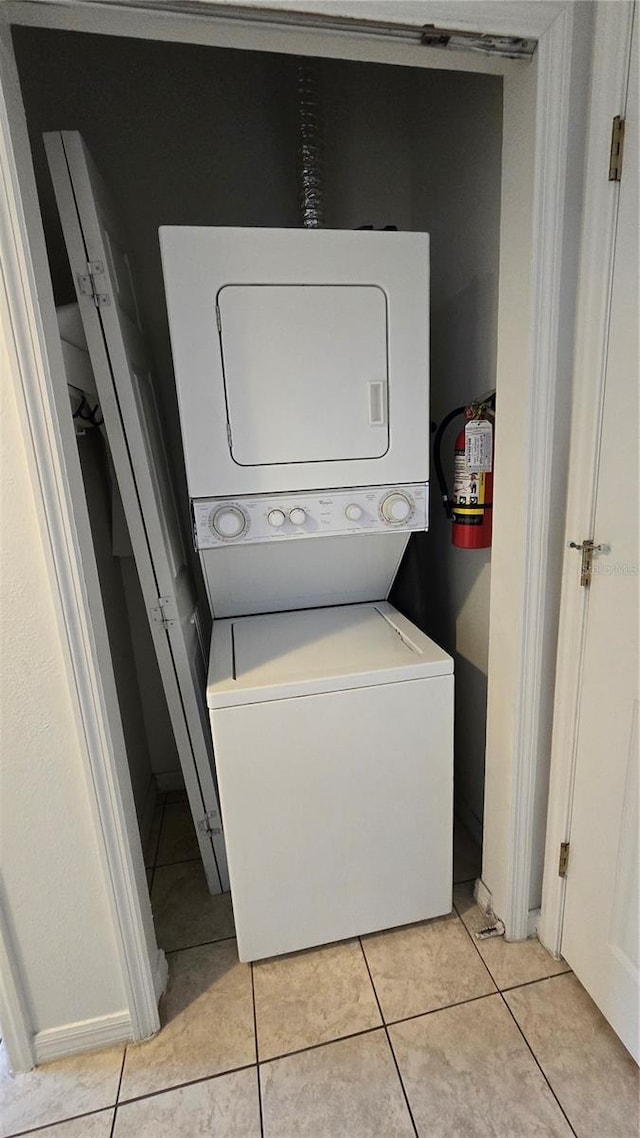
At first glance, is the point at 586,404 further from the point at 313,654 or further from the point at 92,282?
the point at 92,282

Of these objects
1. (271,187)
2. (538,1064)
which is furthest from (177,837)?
(271,187)

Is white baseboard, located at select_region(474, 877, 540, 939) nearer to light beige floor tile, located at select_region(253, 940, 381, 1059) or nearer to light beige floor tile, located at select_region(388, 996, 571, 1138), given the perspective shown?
light beige floor tile, located at select_region(388, 996, 571, 1138)

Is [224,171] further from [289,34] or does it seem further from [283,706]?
[283,706]

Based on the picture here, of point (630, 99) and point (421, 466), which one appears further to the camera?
point (421, 466)

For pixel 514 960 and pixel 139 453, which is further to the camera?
pixel 514 960

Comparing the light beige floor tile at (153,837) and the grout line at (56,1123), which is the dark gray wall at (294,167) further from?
the grout line at (56,1123)

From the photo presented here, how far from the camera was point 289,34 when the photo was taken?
1.06 meters

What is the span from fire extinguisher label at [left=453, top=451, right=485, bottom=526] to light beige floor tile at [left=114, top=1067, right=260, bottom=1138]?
4.75ft

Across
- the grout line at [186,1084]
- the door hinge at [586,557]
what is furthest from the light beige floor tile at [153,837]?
the door hinge at [586,557]

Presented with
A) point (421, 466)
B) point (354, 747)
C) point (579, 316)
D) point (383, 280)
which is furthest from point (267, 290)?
point (354, 747)

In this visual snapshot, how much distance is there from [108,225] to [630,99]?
3.90 feet

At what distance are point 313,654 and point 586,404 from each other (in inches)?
34.7

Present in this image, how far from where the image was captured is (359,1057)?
4.36ft

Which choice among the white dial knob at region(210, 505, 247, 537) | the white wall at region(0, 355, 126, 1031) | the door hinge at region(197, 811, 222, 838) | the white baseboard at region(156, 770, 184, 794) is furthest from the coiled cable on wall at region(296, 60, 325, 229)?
the white baseboard at region(156, 770, 184, 794)
